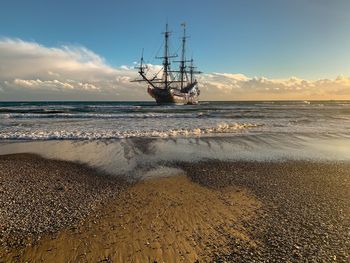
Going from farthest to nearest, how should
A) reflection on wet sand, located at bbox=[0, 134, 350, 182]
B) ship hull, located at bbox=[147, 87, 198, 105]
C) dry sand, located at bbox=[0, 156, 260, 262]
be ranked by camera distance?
ship hull, located at bbox=[147, 87, 198, 105], reflection on wet sand, located at bbox=[0, 134, 350, 182], dry sand, located at bbox=[0, 156, 260, 262]

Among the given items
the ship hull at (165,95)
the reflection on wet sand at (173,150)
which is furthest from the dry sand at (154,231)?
the ship hull at (165,95)

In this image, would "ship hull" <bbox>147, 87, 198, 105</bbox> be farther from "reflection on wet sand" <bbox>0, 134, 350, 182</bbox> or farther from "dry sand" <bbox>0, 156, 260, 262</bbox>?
"dry sand" <bbox>0, 156, 260, 262</bbox>

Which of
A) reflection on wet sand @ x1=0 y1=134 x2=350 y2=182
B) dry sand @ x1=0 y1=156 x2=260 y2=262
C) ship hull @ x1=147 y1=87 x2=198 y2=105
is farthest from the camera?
ship hull @ x1=147 y1=87 x2=198 y2=105

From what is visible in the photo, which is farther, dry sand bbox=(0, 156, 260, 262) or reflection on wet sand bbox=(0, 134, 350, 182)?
reflection on wet sand bbox=(0, 134, 350, 182)

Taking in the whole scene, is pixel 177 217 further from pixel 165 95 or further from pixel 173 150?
pixel 165 95

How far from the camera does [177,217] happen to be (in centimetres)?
645

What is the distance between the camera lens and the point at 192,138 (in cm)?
1889

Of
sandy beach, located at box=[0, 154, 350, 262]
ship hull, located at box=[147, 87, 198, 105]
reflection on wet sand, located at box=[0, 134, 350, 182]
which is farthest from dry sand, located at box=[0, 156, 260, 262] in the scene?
ship hull, located at box=[147, 87, 198, 105]

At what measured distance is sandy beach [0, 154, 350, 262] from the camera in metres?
5.02

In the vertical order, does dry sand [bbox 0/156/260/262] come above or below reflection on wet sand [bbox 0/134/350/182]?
above

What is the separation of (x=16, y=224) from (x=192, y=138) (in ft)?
44.5

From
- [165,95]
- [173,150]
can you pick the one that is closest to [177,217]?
[173,150]

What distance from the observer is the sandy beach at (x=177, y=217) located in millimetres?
5023

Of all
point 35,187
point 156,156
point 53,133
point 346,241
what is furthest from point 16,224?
point 53,133
